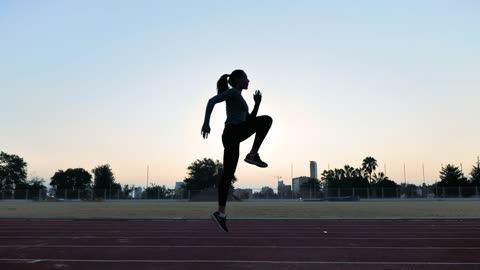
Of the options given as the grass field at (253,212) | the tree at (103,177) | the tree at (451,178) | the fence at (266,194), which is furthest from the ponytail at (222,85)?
the tree at (103,177)

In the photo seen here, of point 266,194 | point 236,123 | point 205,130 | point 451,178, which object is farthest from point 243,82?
point 451,178

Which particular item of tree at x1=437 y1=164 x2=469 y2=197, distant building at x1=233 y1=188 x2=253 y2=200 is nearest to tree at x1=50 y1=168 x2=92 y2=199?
distant building at x1=233 y1=188 x2=253 y2=200

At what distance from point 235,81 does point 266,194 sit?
57.0m

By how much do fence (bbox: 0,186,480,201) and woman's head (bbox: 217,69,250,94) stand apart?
52066mm

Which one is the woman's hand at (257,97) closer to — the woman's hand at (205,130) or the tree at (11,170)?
the woman's hand at (205,130)

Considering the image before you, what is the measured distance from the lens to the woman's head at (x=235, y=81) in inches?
151

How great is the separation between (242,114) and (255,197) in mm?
57862

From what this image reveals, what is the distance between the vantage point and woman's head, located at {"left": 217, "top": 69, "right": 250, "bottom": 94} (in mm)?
3826

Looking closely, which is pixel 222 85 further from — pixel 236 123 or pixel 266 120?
pixel 266 120
